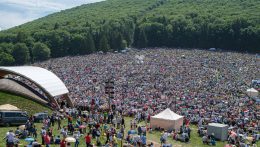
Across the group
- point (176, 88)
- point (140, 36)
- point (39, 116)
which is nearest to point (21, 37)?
point (140, 36)

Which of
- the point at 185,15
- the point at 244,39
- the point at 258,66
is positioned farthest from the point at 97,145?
the point at 185,15

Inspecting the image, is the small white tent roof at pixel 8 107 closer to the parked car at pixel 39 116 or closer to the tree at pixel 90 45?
the parked car at pixel 39 116

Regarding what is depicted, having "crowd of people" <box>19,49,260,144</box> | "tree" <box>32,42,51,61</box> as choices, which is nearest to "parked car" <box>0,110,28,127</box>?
"crowd of people" <box>19,49,260,144</box>

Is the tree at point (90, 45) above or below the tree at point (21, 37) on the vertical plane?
below

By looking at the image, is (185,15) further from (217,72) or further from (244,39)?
(217,72)

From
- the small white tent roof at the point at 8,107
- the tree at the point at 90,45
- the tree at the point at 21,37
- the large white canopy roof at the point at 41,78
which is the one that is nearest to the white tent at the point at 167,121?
the large white canopy roof at the point at 41,78

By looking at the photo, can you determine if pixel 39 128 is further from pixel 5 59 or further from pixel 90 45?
pixel 90 45

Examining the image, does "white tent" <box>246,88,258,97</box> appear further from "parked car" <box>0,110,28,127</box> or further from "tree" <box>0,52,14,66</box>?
"tree" <box>0,52,14,66</box>
